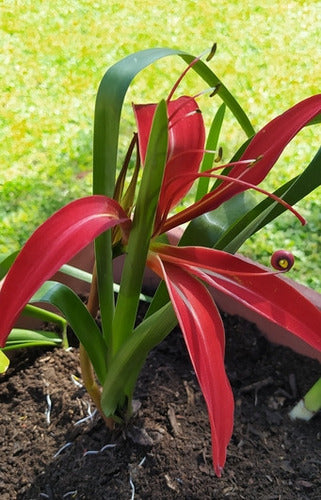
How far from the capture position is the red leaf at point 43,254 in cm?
60

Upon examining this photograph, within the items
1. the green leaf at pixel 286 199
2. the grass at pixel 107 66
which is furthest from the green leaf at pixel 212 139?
the grass at pixel 107 66

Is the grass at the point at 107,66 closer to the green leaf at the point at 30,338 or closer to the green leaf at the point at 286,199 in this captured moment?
the green leaf at the point at 30,338

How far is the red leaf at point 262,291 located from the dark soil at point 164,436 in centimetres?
50

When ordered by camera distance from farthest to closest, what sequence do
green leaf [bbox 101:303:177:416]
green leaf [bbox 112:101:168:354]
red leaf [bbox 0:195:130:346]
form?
1. green leaf [bbox 101:303:177:416]
2. green leaf [bbox 112:101:168:354]
3. red leaf [bbox 0:195:130:346]

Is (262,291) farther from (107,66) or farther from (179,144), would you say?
(107,66)

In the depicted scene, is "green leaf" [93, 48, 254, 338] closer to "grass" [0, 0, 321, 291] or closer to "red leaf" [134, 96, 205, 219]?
"red leaf" [134, 96, 205, 219]

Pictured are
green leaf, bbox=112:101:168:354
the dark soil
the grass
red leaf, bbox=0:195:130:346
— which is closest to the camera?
red leaf, bbox=0:195:130:346

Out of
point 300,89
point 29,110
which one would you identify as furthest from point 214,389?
point 300,89

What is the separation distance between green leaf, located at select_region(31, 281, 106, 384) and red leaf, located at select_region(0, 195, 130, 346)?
25 cm

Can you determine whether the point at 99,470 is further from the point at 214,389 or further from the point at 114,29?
the point at 114,29

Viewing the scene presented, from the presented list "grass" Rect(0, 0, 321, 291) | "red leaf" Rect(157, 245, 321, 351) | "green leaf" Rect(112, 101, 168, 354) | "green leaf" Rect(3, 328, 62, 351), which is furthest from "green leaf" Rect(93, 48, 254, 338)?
"grass" Rect(0, 0, 321, 291)

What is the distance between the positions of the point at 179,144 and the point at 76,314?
275 millimetres

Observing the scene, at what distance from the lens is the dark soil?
1.13 metres

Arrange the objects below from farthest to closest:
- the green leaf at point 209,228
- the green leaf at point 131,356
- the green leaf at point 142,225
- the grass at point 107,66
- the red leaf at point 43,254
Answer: the grass at point 107,66 → the green leaf at point 209,228 → the green leaf at point 131,356 → the green leaf at point 142,225 → the red leaf at point 43,254
